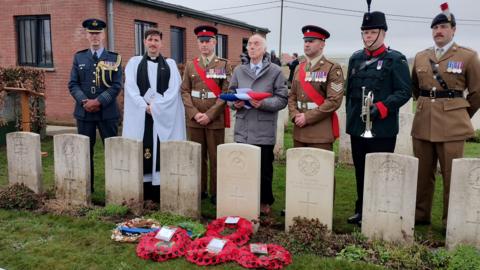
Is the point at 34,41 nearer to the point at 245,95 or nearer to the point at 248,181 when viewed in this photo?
the point at 245,95

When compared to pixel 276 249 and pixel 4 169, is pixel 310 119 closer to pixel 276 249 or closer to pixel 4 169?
pixel 276 249

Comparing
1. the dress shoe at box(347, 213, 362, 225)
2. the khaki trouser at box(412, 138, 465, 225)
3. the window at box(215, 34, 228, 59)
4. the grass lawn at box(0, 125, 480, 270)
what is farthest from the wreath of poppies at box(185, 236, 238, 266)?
the window at box(215, 34, 228, 59)

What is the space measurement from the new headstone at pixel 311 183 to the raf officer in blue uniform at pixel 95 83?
266cm

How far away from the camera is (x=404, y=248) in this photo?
4.05 metres

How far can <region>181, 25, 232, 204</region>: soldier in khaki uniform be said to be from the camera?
546 centimetres

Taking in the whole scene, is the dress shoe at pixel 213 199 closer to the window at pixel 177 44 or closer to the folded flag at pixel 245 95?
the folded flag at pixel 245 95

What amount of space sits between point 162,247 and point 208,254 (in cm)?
43

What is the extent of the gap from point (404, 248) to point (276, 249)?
113cm

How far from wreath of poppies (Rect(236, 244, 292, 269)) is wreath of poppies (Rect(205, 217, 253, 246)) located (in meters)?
0.25

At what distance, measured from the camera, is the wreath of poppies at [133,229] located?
4426mm

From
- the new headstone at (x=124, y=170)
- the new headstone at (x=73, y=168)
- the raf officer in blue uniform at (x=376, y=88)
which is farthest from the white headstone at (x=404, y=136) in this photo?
the new headstone at (x=73, y=168)

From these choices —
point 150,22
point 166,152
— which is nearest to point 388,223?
point 166,152

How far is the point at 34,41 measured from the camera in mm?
12312

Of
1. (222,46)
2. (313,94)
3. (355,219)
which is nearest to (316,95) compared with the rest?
(313,94)
